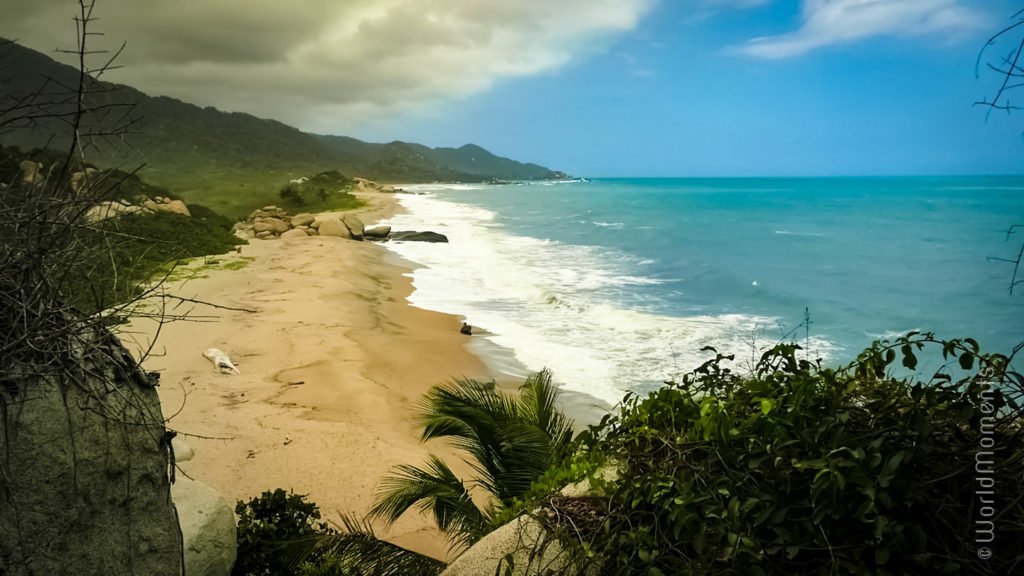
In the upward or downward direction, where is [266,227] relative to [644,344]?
upward

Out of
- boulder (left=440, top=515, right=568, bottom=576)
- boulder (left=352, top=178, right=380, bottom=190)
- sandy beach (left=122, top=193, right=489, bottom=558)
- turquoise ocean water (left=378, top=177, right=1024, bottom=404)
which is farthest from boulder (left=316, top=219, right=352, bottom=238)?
boulder (left=440, top=515, right=568, bottom=576)

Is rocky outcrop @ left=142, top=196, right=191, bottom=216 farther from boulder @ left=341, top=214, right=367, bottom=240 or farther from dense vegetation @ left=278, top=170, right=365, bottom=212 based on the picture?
boulder @ left=341, top=214, right=367, bottom=240

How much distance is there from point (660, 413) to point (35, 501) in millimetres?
2634

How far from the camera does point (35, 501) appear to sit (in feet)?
8.65

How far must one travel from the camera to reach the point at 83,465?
8.97 ft

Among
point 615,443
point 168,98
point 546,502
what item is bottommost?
point 546,502

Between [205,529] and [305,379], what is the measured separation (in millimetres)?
5483

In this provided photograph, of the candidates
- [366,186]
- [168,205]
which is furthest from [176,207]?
[366,186]

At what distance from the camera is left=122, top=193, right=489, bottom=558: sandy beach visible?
6.64 m

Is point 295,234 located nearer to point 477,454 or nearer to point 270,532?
point 270,532

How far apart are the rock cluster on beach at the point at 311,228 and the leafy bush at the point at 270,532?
66.0 feet

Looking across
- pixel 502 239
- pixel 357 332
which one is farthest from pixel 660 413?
pixel 502 239

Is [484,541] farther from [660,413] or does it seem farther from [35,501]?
[35,501]

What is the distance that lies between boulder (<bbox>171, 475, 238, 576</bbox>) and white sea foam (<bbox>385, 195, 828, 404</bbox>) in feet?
14.7
